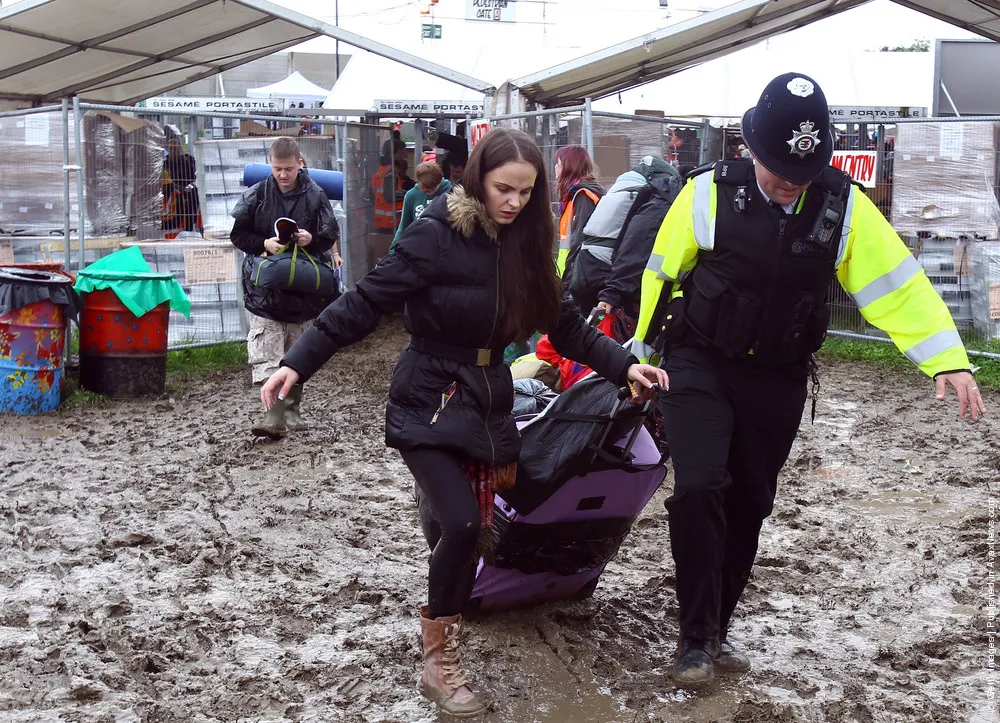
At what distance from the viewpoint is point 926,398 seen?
9258mm

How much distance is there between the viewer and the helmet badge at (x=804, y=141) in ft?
11.7

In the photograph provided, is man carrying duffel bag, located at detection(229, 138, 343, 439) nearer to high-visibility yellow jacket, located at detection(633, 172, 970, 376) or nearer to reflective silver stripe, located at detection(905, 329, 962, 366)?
high-visibility yellow jacket, located at detection(633, 172, 970, 376)

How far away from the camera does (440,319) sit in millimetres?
3566

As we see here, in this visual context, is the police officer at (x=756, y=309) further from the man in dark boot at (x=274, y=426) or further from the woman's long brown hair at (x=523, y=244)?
the man in dark boot at (x=274, y=426)

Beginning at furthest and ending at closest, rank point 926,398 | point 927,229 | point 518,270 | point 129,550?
point 927,229 < point 926,398 < point 129,550 < point 518,270

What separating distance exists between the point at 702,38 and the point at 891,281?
33.7 feet

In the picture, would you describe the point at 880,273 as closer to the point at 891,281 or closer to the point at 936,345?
the point at 891,281

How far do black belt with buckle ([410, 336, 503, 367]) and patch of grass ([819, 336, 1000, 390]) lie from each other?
7.28 meters

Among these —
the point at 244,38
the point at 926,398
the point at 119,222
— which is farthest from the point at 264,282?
the point at 244,38

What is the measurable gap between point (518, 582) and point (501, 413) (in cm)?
101

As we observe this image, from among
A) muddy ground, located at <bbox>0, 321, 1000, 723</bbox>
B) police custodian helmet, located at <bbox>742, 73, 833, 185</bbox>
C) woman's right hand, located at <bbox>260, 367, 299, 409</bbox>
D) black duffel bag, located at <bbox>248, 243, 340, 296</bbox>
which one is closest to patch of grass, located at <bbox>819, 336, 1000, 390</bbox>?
muddy ground, located at <bbox>0, 321, 1000, 723</bbox>

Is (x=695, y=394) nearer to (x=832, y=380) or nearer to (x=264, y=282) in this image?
(x=264, y=282)

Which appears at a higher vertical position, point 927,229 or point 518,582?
point 927,229

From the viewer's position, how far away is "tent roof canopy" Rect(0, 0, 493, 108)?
11781 millimetres
